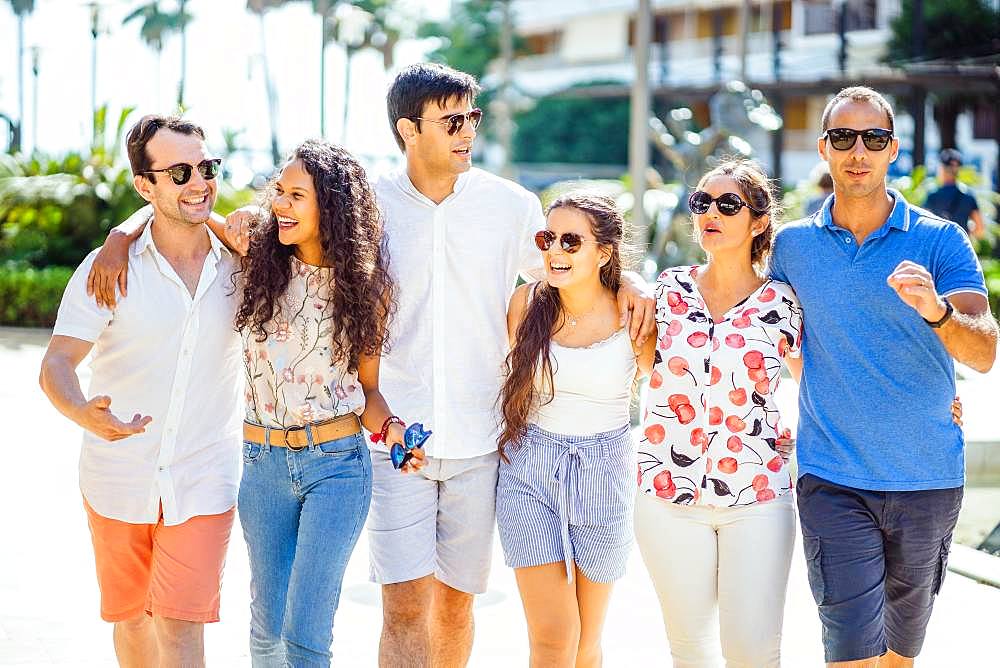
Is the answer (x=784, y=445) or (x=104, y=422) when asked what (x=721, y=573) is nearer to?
(x=784, y=445)

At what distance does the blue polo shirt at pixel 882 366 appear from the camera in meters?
3.89

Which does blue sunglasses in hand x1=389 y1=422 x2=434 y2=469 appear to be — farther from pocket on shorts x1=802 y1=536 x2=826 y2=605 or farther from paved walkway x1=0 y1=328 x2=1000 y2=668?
paved walkway x1=0 y1=328 x2=1000 y2=668

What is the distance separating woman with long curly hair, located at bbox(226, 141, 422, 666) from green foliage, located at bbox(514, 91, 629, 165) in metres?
50.1

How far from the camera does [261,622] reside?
13.3ft

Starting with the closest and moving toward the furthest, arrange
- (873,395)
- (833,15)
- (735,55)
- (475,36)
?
(873,395) < (833,15) < (735,55) < (475,36)

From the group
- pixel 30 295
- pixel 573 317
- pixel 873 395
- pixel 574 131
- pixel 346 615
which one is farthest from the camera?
pixel 574 131

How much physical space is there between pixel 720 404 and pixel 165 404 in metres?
1.71

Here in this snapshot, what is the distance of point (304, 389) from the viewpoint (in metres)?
4.01

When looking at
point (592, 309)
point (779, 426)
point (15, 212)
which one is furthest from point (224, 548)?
point (15, 212)

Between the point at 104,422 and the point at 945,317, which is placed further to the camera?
the point at 945,317

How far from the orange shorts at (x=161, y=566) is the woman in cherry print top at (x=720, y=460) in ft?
4.41

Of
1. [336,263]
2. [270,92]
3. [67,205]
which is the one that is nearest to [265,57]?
[270,92]

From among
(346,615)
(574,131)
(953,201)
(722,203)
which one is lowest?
(346,615)

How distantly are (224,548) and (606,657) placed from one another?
78.5 inches
